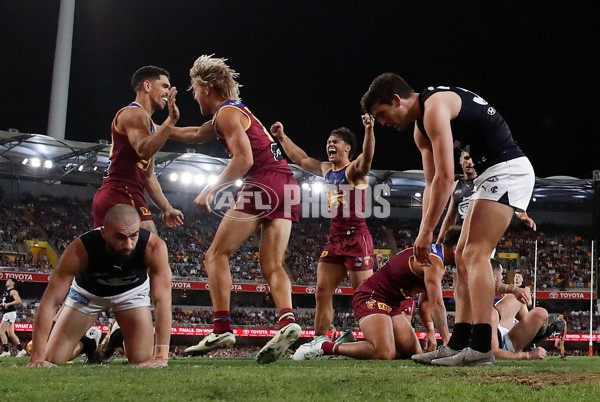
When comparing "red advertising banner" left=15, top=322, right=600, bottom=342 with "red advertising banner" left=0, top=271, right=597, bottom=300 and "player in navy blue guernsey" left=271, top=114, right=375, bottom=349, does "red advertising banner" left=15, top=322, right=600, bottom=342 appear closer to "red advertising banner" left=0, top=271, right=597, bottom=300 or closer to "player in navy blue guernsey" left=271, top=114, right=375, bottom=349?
"red advertising banner" left=0, top=271, right=597, bottom=300

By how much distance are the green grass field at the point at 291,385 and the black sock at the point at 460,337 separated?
0.94 meters

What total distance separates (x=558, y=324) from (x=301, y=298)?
28.3m

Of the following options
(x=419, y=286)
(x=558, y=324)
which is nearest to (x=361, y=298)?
(x=419, y=286)

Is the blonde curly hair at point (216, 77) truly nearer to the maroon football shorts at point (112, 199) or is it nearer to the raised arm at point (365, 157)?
the maroon football shorts at point (112, 199)

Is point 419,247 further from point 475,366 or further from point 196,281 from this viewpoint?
point 196,281

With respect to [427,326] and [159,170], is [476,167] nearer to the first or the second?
[427,326]

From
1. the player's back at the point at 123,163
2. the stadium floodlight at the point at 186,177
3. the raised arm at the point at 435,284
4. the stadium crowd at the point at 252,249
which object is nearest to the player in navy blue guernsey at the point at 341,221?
the raised arm at the point at 435,284

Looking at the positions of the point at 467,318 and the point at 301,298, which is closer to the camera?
the point at 467,318

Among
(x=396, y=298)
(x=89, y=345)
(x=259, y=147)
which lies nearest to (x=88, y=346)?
(x=89, y=345)

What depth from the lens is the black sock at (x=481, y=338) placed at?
546 centimetres

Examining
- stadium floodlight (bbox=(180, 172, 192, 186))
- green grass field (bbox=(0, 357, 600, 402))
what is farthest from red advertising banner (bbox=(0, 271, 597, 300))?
green grass field (bbox=(0, 357, 600, 402))

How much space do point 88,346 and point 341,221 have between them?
4.06 metres

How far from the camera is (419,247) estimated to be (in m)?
5.30

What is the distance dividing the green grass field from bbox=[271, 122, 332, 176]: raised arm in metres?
4.38
